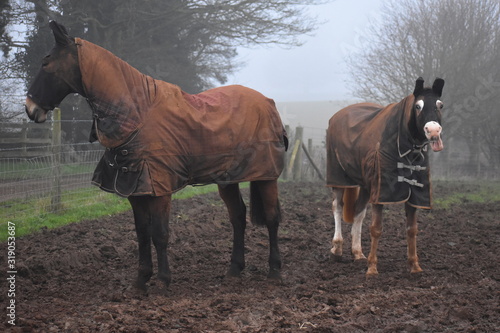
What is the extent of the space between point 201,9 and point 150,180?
14422mm

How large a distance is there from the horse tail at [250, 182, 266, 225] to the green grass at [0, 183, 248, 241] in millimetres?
Result: 3188

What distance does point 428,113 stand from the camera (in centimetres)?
500

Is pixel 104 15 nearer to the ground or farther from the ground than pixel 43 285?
farther from the ground

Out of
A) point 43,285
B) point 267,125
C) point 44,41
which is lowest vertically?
point 43,285

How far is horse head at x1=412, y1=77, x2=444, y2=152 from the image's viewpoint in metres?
4.85

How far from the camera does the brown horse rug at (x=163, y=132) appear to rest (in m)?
4.35

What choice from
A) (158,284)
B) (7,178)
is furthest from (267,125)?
(7,178)

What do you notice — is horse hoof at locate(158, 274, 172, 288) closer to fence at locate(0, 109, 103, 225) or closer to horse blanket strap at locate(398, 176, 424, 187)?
horse blanket strap at locate(398, 176, 424, 187)

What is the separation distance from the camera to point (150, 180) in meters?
4.35

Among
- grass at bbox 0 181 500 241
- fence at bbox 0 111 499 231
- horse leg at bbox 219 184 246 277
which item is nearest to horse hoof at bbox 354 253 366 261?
horse leg at bbox 219 184 246 277

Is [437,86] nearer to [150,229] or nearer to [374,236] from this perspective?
[374,236]

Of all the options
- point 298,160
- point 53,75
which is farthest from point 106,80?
point 298,160

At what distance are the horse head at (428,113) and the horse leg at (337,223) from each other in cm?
156

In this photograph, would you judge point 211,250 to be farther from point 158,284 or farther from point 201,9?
point 201,9
